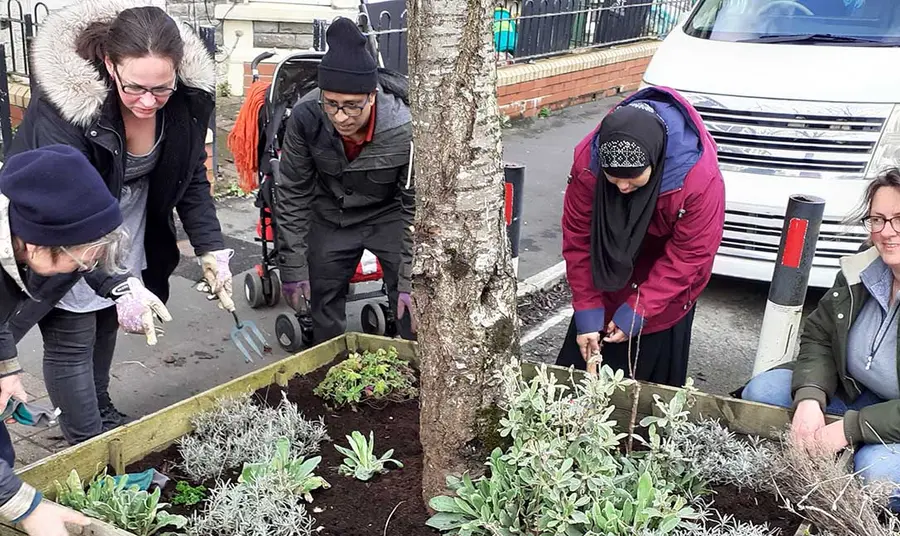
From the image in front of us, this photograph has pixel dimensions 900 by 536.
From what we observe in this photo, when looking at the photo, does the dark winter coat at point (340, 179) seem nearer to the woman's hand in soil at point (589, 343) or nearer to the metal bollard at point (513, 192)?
the metal bollard at point (513, 192)

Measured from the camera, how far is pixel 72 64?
2.74 metres

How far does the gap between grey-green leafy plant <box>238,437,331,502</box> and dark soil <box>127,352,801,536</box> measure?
88 mm

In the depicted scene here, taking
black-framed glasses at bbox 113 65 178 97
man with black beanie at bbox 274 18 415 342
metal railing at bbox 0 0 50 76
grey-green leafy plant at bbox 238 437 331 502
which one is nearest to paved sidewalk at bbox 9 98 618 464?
man with black beanie at bbox 274 18 415 342

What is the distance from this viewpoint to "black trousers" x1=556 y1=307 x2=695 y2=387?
3.64 meters

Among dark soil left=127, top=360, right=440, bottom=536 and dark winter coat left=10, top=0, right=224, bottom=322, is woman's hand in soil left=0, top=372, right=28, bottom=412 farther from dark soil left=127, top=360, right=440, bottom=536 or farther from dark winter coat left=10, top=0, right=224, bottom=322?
dark soil left=127, top=360, right=440, bottom=536

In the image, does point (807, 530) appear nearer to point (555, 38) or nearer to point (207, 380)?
point (207, 380)

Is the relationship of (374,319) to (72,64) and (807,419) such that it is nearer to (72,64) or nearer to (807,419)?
(72,64)

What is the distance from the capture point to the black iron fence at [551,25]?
8.54m

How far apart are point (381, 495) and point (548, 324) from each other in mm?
2733

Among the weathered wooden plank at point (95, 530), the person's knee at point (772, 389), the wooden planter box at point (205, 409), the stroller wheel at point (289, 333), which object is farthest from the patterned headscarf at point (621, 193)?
the weathered wooden plank at point (95, 530)

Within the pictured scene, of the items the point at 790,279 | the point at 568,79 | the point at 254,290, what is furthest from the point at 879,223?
the point at 568,79

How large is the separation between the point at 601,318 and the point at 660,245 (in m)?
0.39

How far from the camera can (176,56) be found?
2.84 metres

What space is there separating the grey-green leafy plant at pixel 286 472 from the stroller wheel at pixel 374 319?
2101mm
